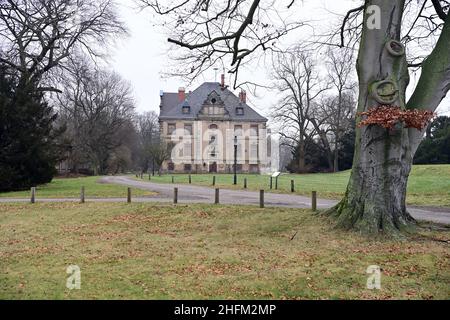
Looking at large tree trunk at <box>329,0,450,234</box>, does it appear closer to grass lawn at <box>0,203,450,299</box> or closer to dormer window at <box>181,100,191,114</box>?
grass lawn at <box>0,203,450,299</box>

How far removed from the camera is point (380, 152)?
29.1 feet

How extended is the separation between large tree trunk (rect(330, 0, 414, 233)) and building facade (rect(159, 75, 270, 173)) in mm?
60177

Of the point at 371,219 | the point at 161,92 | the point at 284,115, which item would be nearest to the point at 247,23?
the point at 371,219

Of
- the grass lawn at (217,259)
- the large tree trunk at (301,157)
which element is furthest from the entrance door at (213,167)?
the grass lawn at (217,259)

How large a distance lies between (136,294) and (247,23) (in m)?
7.89

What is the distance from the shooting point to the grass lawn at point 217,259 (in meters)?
5.82

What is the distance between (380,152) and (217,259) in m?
4.39

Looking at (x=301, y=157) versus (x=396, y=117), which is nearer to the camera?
(x=396, y=117)

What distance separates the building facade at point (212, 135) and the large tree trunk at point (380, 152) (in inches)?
2369

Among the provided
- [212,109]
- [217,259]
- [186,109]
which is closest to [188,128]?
[186,109]

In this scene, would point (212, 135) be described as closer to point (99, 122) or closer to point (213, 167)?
point (213, 167)

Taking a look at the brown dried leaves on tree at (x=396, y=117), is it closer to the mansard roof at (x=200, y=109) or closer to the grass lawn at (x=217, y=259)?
the grass lawn at (x=217, y=259)

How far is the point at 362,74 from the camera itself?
927 cm
